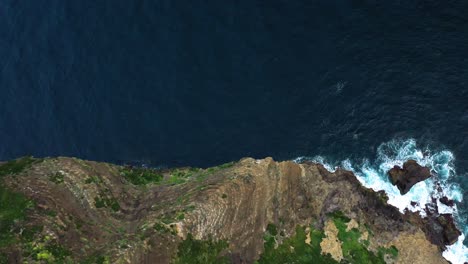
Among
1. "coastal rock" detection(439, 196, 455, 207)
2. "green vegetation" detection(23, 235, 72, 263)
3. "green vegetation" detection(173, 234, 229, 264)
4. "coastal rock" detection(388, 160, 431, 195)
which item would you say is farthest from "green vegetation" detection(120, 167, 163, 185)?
"coastal rock" detection(439, 196, 455, 207)

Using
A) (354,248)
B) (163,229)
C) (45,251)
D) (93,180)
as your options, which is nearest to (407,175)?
(354,248)

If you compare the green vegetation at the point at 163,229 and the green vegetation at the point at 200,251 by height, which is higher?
the green vegetation at the point at 163,229

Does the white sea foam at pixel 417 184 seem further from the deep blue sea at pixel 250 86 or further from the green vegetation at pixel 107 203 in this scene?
the green vegetation at pixel 107 203

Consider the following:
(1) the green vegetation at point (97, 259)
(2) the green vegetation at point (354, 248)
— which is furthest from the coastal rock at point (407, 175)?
(1) the green vegetation at point (97, 259)

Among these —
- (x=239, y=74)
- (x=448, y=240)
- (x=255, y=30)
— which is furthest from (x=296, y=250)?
(x=255, y=30)

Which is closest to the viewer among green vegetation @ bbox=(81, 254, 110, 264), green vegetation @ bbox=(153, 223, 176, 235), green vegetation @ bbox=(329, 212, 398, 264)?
green vegetation @ bbox=(81, 254, 110, 264)

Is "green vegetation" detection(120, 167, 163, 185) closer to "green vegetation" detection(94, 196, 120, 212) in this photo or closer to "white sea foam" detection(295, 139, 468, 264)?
"green vegetation" detection(94, 196, 120, 212)

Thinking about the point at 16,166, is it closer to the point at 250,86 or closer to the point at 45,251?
the point at 45,251
